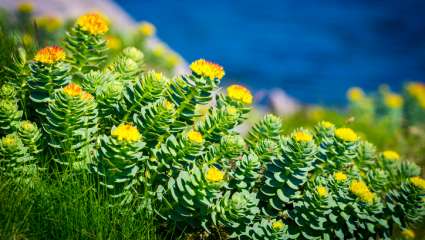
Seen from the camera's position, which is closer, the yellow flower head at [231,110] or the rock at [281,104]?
the yellow flower head at [231,110]

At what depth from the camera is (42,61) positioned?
2.22 meters

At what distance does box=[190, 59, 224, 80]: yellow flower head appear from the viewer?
7.42 feet

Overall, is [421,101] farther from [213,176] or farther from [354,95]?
[213,176]

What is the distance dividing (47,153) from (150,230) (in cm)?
66

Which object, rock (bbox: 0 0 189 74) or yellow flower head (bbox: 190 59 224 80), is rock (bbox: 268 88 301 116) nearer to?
rock (bbox: 0 0 189 74)

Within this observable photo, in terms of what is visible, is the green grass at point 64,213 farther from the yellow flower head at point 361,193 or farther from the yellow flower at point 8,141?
the yellow flower head at point 361,193

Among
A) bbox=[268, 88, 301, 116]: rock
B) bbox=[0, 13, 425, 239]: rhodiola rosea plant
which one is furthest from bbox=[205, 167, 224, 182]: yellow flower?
bbox=[268, 88, 301, 116]: rock

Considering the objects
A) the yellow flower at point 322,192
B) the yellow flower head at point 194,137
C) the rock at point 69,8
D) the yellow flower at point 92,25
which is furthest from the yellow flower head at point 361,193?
the rock at point 69,8

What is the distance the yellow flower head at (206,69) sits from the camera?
7.42ft

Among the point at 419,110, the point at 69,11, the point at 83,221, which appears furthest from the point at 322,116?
the point at 83,221

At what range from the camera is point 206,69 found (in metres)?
2.27

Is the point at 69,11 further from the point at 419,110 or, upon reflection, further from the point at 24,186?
the point at 24,186

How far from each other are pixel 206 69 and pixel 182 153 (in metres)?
0.43

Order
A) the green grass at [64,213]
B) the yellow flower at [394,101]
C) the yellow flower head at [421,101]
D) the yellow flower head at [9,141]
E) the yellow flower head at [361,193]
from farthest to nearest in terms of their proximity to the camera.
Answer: the yellow flower at [394,101], the yellow flower head at [421,101], the yellow flower head at [361,193], the yellow flower head at [9,141], the green grass at [64,213]
